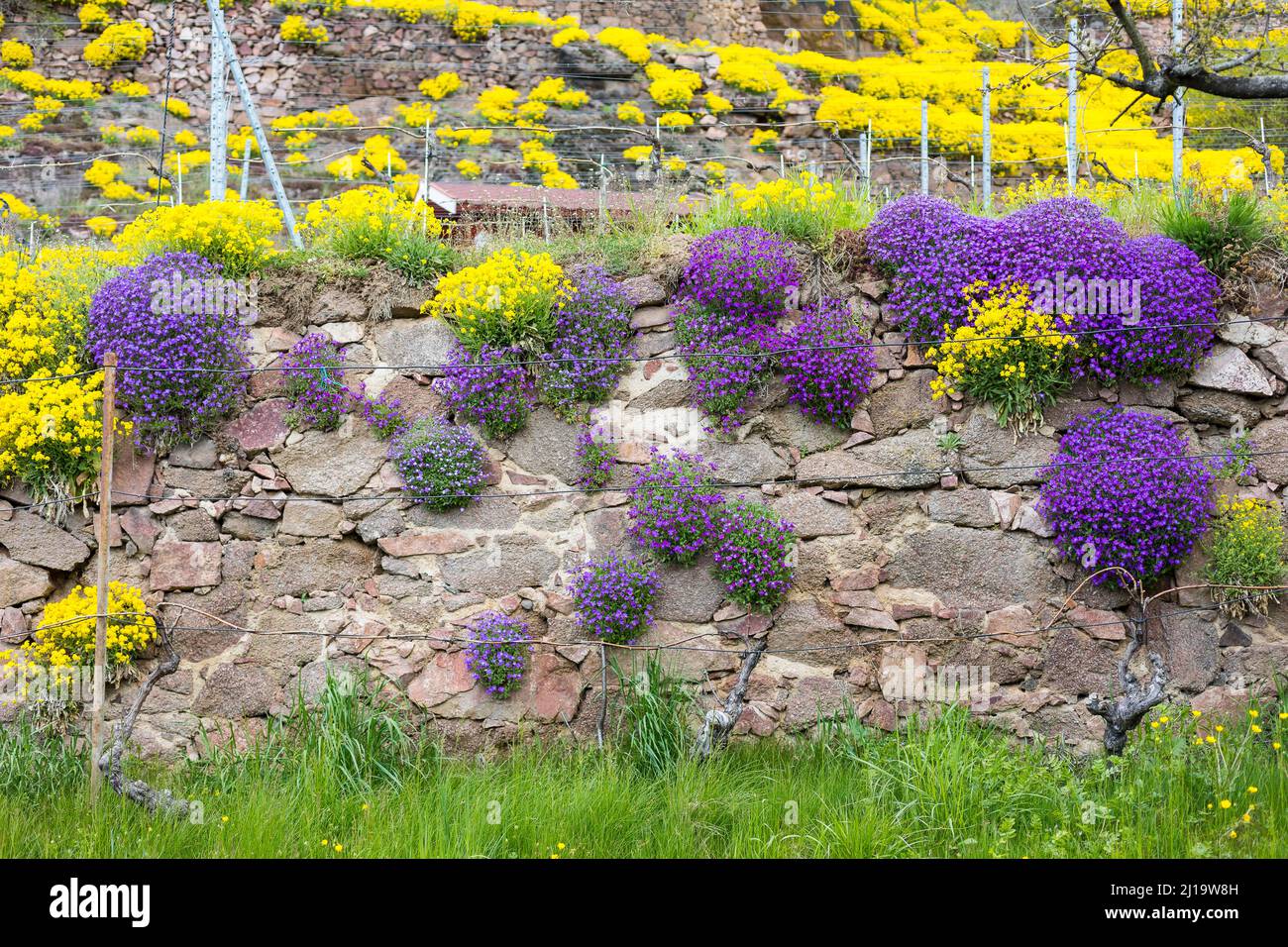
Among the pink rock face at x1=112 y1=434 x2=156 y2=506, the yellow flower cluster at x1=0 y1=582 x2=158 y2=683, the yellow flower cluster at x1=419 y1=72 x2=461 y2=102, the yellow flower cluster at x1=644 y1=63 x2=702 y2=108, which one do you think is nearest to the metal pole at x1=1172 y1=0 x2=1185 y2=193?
the pink rock face at x1=112 y1=434 x2=156 y2=506

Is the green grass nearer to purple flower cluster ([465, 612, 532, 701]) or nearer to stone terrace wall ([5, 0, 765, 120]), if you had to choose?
purple flower cluster ([465, 612, 532, 701])

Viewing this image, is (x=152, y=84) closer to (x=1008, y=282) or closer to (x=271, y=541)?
(x=271, y=541)

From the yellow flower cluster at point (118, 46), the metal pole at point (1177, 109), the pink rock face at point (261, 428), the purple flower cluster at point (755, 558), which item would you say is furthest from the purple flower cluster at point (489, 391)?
the yellow flower cluster at point (118, 46)

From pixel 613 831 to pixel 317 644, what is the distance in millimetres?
2543

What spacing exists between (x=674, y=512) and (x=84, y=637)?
386cm

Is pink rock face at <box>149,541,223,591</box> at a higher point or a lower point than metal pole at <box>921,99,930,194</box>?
lower

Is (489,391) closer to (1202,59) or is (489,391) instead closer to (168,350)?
(168,350)

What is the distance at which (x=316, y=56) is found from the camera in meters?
22.1

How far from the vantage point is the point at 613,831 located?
529 centimetres

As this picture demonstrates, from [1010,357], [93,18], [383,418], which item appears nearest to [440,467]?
[383,418]

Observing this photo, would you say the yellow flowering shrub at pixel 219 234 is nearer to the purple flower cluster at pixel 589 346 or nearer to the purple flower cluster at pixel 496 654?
the purple flower cluster at pixel 589 346

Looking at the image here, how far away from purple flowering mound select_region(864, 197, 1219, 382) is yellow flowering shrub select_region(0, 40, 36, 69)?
2124 centimetres

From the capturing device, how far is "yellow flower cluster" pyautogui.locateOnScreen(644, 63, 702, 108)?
2111 centimetres

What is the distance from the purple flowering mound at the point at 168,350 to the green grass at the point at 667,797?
7.17 feet
